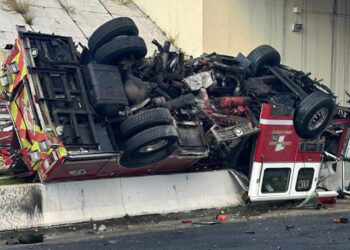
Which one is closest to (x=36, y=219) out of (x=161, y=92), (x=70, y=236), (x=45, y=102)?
(x=70, y=236)

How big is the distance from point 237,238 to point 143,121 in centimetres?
201

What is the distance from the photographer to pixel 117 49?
949 cm

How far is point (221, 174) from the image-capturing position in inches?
421

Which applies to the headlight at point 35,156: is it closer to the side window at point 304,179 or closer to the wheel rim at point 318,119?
the wheel rim at point 318,119

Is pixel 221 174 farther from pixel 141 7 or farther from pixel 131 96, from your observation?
pixel 141 7

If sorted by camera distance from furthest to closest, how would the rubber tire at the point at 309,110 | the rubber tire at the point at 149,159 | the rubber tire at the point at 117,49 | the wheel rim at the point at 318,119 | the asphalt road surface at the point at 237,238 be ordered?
1. the wheel rim at the point at 318,119
2. the rubber tire at the point at 309,110
3. the rubber tire at the point at 117,49
4. the rubber tire at the point at 149,159
5. the asphalt road surface at the point at 237,238

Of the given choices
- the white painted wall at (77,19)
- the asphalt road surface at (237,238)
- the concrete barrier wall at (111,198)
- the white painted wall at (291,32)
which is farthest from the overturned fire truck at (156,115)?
the white painted wall at (77,19)

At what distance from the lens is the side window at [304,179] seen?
1112 cm

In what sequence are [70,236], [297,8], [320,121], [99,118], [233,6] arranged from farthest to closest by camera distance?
1. [297,8]
2. [233,6]
3. [320,121]
4. [99,118]
5. [70,236]

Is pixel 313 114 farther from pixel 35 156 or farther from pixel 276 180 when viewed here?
pixel 35 156

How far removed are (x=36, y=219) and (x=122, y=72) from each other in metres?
2.45

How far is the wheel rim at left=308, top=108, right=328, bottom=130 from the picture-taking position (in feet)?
34.4

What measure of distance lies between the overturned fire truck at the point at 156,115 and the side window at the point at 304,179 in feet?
0.06

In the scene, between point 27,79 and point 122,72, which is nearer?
point 27,79
